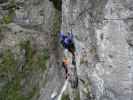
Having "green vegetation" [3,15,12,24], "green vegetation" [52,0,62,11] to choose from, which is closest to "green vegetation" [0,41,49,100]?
"green vegetation" [3,15,12,24]

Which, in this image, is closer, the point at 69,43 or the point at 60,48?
the point at 69,43

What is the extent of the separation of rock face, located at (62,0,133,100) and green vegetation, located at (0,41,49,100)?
2083 mm

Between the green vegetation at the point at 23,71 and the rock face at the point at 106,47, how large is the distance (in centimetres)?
208

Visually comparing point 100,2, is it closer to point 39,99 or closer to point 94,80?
point 94,80

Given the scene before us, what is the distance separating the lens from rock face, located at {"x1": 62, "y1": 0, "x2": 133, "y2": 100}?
3305 mm

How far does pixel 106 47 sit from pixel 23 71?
302cm

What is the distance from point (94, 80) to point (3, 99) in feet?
8.95

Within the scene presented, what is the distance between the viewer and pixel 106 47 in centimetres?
349

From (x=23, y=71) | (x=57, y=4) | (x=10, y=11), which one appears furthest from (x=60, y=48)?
(x=10, y=11)

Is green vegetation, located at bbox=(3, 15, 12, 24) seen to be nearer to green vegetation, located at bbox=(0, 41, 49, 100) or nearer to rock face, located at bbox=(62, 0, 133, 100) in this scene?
green vegetation, located at bbox=(0, 41, 49, 100)

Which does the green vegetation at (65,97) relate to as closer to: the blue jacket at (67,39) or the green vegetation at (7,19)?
the blue jacket at (67,39)

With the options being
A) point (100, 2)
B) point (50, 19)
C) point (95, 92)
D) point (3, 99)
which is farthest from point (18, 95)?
point (100, 2)

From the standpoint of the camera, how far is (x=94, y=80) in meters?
3.72

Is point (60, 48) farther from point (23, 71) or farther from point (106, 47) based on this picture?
point (106, 47)
